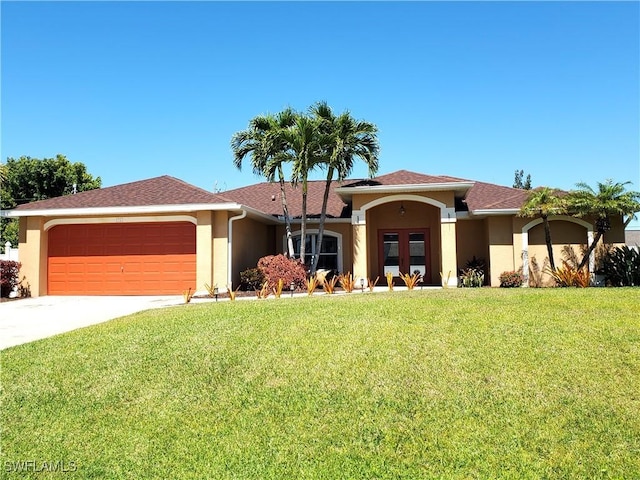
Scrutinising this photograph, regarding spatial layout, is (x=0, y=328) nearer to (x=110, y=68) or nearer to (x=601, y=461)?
(x=110, y=68)

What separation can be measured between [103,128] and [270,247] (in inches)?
417

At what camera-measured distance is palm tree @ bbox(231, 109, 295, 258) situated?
16250 millimetres

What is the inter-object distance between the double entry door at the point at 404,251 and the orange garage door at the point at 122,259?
855cm

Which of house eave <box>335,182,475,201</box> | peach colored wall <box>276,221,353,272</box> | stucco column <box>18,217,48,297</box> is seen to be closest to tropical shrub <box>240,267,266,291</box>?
peach colored wall <box>276,221,353,272</box>

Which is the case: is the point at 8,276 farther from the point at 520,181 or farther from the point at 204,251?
the point at 520,181

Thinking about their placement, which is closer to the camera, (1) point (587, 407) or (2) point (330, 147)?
(1) point (587, 407)

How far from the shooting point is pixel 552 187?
15.9 meters

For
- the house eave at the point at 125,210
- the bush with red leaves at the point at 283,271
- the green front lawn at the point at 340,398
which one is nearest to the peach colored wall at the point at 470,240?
the bush with red leaves at the point at 283,271

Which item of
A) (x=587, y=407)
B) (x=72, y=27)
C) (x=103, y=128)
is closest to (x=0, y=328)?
(x=72, y=27)

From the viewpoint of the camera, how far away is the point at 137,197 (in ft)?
54.5

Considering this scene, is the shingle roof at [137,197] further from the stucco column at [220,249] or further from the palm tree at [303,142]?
the palm tree at [303,142]

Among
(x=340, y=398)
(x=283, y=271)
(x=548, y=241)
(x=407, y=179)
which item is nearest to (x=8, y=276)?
(x=283, y=271)

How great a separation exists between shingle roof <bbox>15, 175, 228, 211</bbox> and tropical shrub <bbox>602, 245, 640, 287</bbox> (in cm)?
1399

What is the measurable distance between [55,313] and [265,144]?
8863mm
